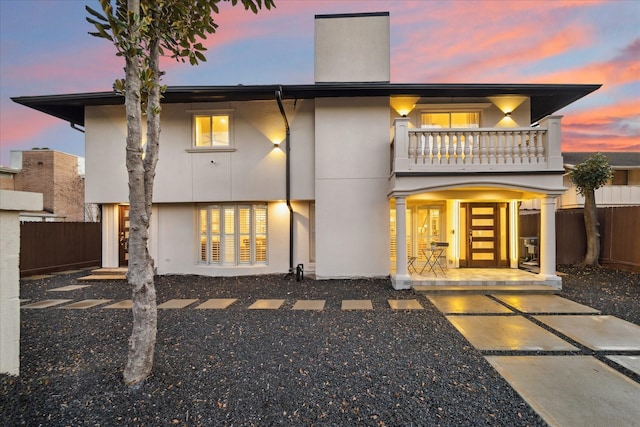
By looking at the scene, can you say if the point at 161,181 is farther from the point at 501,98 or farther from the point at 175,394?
the point at 501,98

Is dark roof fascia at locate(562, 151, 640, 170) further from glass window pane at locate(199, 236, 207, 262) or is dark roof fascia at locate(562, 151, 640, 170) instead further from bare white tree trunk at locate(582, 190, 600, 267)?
glass window pane at locate(199, 236, 207, 262)

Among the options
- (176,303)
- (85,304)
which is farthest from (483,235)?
(85,304)

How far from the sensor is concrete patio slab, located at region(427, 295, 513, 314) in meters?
5.46

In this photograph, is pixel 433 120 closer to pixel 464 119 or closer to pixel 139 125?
pixel 464 119

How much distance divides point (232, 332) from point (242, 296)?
2.42 m

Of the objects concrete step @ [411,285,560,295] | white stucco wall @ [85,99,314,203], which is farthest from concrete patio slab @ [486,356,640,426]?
white stucco wall @ [85,99,314,203]

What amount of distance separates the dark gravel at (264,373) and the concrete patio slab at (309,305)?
0.35 metres

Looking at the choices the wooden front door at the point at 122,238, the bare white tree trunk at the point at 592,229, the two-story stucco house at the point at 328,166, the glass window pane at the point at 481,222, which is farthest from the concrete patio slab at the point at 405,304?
the wooden front door at the point at 122,238

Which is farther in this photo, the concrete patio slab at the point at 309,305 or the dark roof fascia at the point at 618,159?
the dark roof fascia at the point at 618,159

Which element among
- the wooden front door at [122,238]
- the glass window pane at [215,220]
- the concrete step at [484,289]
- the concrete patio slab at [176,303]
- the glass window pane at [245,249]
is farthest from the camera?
the wooden front door at [122,238]

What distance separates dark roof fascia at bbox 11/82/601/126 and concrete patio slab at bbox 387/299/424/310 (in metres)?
5.60

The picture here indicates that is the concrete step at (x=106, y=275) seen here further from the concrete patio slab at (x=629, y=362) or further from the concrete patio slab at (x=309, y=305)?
the concrete patio slab at (x=629, y=362)

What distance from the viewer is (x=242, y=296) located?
6730mm

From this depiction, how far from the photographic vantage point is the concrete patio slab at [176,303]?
5980 mm
